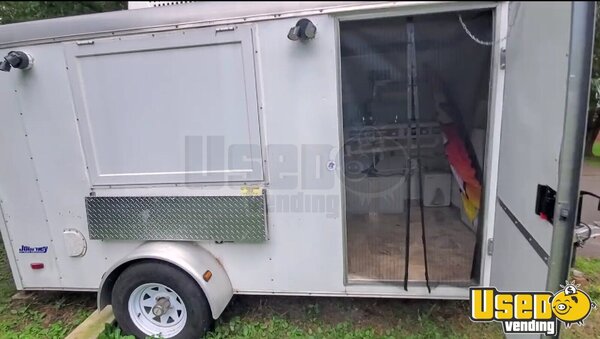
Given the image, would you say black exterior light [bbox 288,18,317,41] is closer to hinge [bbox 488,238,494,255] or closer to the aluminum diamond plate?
the aluminum diamond plate

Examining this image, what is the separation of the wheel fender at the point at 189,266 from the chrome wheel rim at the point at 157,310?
220 millimetres

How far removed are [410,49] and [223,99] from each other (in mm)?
1328

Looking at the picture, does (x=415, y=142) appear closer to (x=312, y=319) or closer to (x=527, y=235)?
(x=527, y=235)

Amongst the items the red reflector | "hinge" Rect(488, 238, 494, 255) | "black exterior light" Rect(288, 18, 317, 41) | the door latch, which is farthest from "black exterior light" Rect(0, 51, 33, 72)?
"hinge" Rect(488, 238, 494, 255)

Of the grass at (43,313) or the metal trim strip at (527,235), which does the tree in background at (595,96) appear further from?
the grass at (43,313)

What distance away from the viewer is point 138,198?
102 inches

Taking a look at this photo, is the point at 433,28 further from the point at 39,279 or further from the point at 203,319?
the point at 39,279

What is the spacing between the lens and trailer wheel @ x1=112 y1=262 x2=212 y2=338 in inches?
101

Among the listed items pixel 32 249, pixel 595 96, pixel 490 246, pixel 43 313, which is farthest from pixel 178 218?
pixel 595 96

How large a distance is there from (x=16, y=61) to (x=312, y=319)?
9.68ft

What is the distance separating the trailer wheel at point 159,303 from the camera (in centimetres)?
257

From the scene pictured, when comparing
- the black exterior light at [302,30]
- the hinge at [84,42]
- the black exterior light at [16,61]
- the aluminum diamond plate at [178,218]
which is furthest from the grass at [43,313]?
the black exterior light at [302,30]

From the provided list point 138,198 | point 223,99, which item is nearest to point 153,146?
point 138,198

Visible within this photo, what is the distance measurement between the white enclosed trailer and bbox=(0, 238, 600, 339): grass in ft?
1.28
